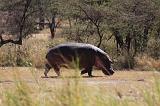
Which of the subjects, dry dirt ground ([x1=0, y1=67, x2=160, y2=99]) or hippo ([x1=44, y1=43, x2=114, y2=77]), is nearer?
dry dirt ground ([x1=0, y1=67, x2=160, y2=99])

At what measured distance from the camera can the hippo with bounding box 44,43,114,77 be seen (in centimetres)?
1770

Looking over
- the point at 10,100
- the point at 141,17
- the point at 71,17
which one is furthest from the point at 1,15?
the point at 10,100

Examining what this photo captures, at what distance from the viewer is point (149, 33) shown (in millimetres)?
24828

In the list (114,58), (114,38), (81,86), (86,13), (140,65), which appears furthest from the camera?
(114,38)

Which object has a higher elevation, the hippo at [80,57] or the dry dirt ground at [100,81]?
the dry dirt ground at [100,81]

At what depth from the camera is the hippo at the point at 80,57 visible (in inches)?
697

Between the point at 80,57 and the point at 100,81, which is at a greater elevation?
the point at 100,81

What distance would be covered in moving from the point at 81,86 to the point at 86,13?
64.4ft

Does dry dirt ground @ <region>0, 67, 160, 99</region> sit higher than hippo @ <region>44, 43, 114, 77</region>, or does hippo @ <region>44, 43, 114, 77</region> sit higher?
dry dirt ground @ <region>0, 67, 160, 99</region>

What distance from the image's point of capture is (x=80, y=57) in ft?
59.8

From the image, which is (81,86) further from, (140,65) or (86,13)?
(86,13)

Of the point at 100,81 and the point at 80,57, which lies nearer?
the point at 100,81

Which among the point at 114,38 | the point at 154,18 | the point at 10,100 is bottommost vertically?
the point at 114,38

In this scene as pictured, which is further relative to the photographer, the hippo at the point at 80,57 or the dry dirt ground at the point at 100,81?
the hippo at the point at 80,57
